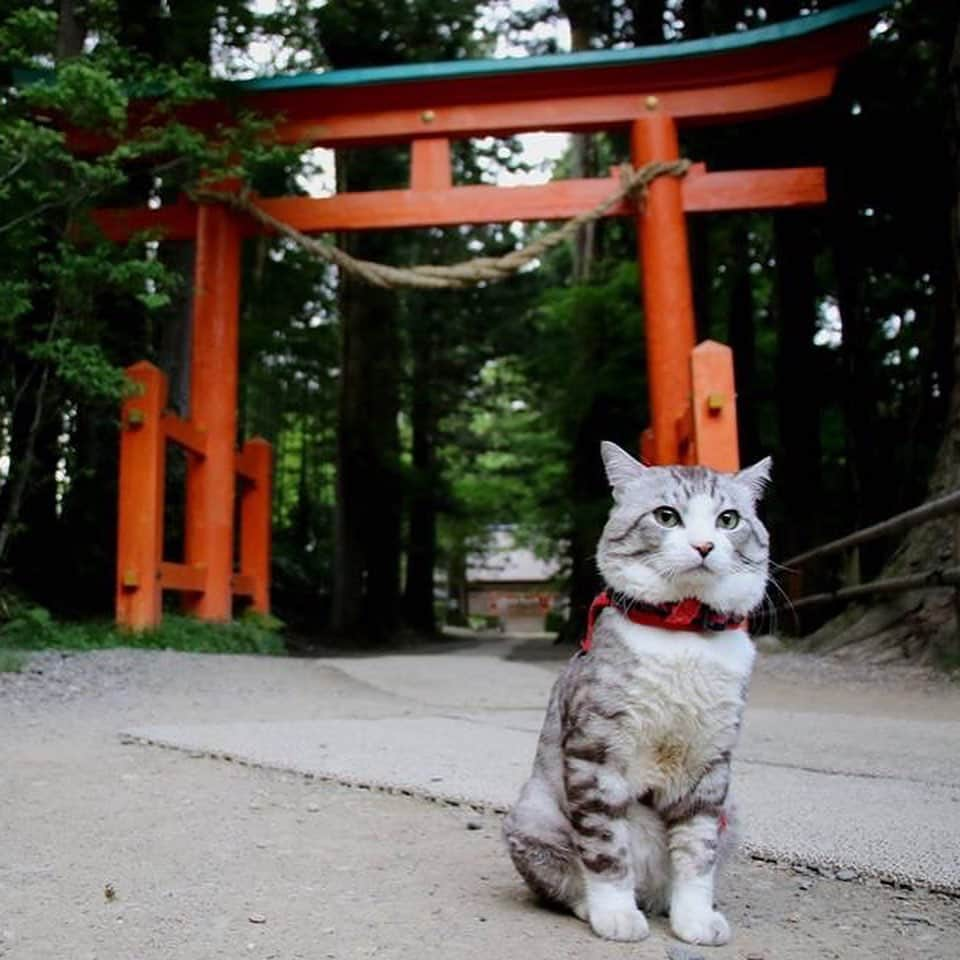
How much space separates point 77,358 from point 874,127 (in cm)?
838

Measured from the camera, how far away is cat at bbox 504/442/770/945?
199 centimetres

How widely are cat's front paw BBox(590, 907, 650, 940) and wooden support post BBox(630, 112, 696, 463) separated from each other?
6013mm

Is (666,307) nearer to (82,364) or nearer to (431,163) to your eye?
(431,163)

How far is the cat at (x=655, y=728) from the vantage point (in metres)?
1.99

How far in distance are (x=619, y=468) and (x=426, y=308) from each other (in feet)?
56.4

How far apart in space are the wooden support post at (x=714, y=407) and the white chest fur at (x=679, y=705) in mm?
4687

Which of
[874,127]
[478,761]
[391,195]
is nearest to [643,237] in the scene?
[391,195]

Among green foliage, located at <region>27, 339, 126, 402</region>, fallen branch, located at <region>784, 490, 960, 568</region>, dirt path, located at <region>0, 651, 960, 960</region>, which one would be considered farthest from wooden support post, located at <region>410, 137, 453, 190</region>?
dirt path, located at <region>0, 651, 960, 960</region>

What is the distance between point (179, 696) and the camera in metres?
5.53

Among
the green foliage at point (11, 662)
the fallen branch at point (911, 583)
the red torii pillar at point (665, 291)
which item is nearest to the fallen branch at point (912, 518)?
the fallen branch at point (911, 583)

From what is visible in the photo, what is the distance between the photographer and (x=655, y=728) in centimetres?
200

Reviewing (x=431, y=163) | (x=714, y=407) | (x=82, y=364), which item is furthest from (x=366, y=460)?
(x=714, y=407)

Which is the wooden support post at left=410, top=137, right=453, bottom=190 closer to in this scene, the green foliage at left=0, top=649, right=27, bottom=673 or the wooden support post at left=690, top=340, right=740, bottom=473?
the wooden support post at left=690, top=340, right=740, bottom=473

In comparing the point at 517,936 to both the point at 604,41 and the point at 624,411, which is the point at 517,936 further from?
the point at 604,41
